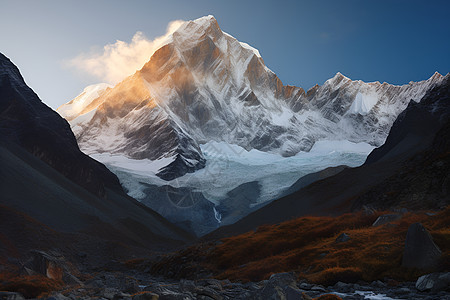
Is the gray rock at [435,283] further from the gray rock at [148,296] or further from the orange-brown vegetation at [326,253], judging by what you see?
the gray rock at [148,296]

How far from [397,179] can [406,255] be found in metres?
38.9

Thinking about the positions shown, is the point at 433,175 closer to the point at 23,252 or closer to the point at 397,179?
the point at 397,179

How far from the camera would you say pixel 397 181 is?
5059 cm

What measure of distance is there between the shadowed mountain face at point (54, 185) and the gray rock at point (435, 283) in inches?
1953

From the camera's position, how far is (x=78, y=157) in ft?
396

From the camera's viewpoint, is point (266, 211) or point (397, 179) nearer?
point (397, 179)

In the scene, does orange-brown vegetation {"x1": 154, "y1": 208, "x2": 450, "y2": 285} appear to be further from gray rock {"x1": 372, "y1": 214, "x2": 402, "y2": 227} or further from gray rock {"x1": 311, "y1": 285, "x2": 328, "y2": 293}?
gray rock {"x1": 311, "y1": 285, "x2": 328, "y2": 293}

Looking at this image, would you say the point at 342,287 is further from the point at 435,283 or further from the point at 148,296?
the point at 148,296

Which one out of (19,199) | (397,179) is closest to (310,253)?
(397,179)

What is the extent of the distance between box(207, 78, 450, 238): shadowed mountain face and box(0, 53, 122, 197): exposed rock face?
4780 centimetres

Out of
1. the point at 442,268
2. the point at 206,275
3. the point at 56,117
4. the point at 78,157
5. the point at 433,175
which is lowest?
the point at 206,275

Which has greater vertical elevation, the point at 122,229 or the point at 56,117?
the point at 56,117

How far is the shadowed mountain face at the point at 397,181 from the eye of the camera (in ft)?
133

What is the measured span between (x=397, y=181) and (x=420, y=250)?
125 ft
